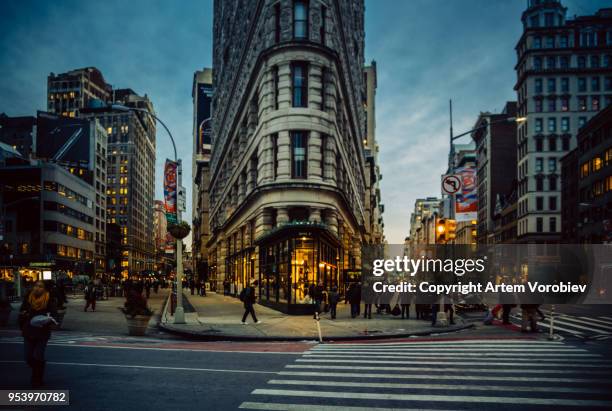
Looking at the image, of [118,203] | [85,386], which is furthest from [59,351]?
[118,203]

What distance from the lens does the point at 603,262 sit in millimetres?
63562

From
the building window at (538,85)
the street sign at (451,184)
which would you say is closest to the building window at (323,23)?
the street sign at (451,184)

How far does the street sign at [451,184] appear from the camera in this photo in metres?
25.8

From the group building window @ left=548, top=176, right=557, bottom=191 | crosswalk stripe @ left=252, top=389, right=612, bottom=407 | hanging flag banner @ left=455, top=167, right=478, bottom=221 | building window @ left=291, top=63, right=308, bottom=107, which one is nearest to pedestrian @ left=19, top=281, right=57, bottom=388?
crosswalk stripe @ left=252, top=389, right=612, bottom=407

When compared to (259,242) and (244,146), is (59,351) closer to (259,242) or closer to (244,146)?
(259,242)

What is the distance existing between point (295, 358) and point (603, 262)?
202ft

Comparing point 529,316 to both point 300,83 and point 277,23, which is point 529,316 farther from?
point 277,23

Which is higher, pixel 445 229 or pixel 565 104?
pixel 565 104

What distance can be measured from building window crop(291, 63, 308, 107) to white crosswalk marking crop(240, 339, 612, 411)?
79.9ft

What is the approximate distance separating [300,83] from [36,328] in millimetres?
29477

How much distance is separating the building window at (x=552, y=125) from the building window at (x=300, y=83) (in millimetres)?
74100

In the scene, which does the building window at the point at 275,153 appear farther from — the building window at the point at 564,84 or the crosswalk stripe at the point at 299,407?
the building window at the point at 564,84

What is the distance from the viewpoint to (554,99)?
9700 cm

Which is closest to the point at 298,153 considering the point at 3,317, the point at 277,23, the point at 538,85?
the point at 277,23
